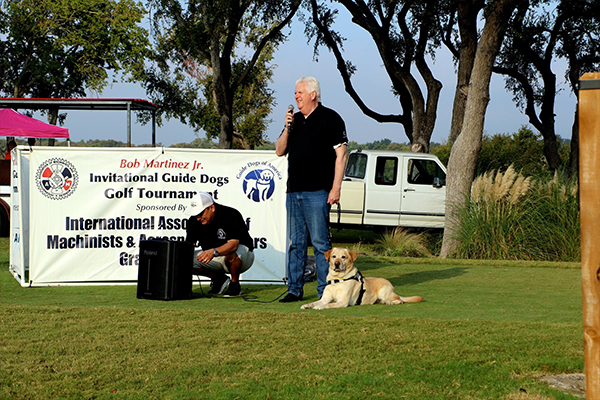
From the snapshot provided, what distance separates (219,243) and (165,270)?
736mm

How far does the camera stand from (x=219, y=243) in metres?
7.73

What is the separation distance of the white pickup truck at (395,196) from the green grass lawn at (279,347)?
295 inches

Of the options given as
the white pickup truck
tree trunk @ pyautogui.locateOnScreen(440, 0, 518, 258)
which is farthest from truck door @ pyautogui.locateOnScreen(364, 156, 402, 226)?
tree trunk @ pyautogui.locateOnScreen(440, 0, 518, 258)

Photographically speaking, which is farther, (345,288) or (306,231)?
(306,231)

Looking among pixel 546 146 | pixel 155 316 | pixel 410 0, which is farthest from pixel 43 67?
pixel 155 316

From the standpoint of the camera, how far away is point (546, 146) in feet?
84.3

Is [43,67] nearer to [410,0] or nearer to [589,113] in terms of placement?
[410,0]

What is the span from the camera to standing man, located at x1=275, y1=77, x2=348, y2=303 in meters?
6.88

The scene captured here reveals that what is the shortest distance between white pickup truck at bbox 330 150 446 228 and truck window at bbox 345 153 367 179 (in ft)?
0.36

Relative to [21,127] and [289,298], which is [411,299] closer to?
[289,298]

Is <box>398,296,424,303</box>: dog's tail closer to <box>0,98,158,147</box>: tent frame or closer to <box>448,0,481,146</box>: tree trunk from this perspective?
<box>448,0,481,146</box>: tree trunk

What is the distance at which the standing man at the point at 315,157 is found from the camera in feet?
22.6

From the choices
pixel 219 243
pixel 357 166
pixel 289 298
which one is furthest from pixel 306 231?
pixel 357 166

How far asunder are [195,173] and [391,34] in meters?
15.2
